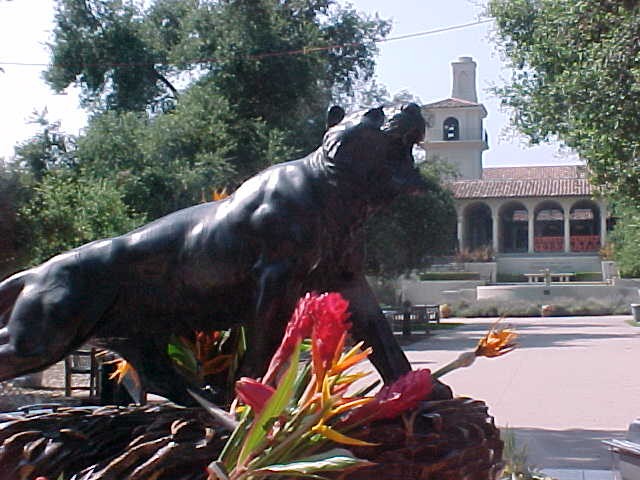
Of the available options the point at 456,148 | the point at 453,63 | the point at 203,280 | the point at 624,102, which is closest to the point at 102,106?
the point at 624,102

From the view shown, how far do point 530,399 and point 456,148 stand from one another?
184 feet

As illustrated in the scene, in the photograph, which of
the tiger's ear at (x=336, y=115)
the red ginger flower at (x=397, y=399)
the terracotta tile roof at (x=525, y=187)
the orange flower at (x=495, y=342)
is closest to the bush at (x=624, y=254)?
the terracotta tile roof at (x=525, y=187)

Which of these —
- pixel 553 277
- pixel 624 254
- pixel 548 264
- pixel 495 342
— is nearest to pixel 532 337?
pixel 624 254

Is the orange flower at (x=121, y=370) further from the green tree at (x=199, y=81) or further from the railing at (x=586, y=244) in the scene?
the railing at (x=586, y=244)

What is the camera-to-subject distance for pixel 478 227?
61531 millimetres

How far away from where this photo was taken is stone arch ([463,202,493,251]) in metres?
60.8

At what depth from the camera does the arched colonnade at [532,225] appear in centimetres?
5875

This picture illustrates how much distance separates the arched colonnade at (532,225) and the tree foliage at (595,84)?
37.8m

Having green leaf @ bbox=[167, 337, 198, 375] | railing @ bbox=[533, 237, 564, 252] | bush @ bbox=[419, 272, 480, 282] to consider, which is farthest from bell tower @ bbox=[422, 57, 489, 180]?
green leaf @ bbox=[167, 337, 198, 375]

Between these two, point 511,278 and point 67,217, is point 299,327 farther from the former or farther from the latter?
point 511,278

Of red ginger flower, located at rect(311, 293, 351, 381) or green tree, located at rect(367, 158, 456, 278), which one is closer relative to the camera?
red ginger flower, located at rect(311, 293, 351, 381)

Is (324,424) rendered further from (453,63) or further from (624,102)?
(453,63)

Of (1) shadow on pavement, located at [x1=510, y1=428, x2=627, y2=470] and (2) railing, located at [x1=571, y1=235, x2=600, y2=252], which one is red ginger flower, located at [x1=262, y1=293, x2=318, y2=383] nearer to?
(1) shadow on pavement, located at [x1=510, y1=428, x2=627, y2=470]

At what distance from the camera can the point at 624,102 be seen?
1438cm
